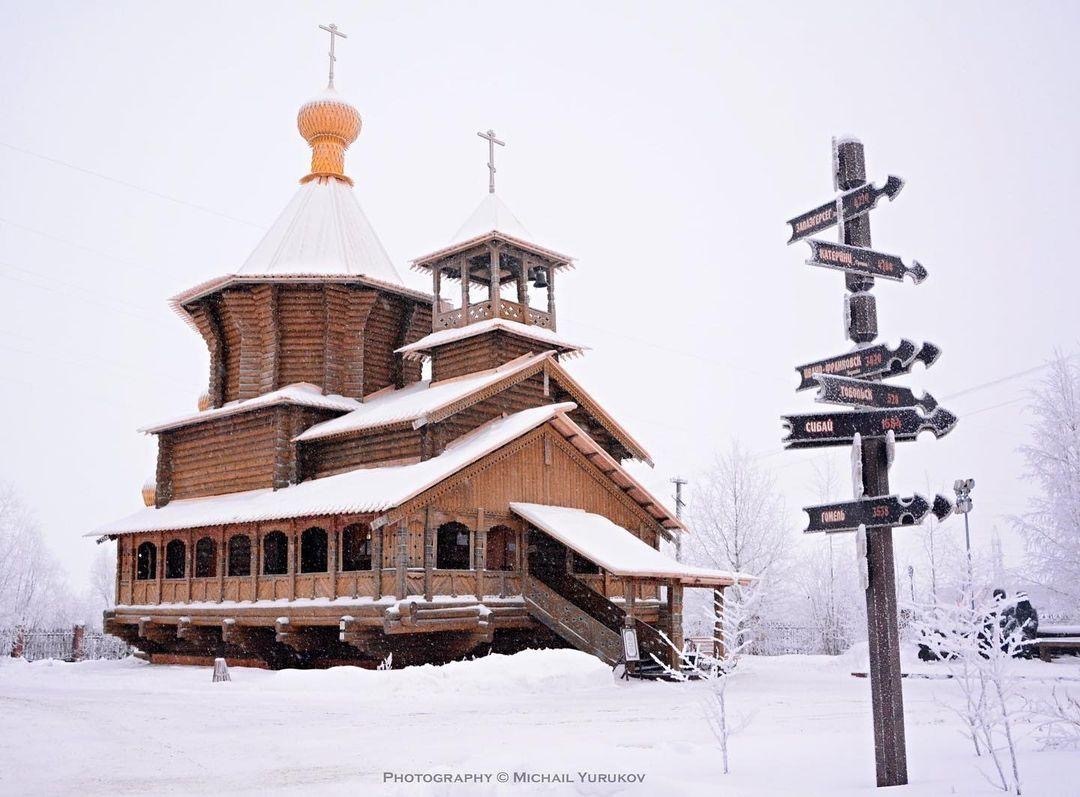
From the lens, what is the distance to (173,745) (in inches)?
473

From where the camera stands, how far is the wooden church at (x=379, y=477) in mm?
23594

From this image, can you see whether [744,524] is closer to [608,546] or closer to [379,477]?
[608,546]

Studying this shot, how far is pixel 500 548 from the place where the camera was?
28.4 meters

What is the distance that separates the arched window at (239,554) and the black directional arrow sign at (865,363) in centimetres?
2544

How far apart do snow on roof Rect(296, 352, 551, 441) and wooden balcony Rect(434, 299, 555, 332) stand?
1.39 metres

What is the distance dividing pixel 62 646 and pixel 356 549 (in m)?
18.8

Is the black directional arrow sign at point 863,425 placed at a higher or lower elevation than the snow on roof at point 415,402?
lower

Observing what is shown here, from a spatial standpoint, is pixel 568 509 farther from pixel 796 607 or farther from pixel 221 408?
pixel 796 607

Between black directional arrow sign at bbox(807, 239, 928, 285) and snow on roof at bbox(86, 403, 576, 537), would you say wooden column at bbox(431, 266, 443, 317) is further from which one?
black directional arrow sign at bbox(807, 239, 928, 285)

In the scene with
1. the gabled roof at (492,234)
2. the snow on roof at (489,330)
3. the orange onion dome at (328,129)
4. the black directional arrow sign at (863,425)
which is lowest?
the black directional arrow sign at (863,425)

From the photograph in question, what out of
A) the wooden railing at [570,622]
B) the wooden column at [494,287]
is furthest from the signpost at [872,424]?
the wooden column at [494,287]

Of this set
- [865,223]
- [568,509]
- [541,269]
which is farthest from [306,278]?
[865,223]

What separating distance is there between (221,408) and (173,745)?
2149 centimetres

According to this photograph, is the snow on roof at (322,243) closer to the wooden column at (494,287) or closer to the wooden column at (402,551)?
the wooden column at (494,287)
